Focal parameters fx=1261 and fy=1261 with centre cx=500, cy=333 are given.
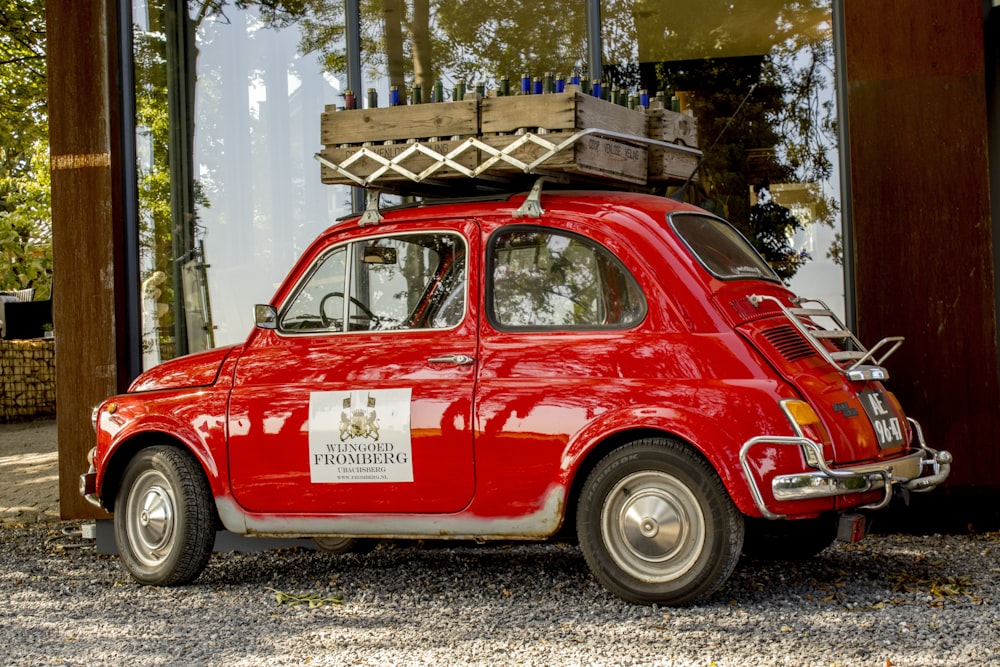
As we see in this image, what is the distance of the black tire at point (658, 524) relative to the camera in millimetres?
5086

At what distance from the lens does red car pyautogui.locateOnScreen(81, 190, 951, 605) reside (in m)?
5.13

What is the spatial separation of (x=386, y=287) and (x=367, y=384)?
0.49 metres

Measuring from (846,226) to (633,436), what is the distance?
9.92 ft

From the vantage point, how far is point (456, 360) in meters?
5.68

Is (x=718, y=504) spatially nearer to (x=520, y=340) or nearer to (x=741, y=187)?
(x=520, y=340)

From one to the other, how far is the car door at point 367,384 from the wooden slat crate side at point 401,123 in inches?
18.1

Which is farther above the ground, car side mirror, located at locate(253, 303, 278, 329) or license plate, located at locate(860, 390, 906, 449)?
car side mirror, located at locate(253, 303, 278, 329)

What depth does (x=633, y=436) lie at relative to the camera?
5.34 metres

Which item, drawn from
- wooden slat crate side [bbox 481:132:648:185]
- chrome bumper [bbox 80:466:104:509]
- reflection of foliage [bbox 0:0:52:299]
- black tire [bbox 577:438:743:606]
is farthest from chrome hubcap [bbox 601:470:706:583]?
reflection of foliage [bbox 0:0:52:299]

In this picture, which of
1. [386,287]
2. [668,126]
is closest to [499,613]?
[386,287]

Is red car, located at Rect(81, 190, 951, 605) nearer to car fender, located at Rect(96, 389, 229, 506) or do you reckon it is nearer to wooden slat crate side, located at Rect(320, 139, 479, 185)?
car fender, located at Rect(96, 389, 229, 506)

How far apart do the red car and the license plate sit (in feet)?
0.06

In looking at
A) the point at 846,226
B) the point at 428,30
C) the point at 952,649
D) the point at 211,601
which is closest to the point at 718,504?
the point at 952,649

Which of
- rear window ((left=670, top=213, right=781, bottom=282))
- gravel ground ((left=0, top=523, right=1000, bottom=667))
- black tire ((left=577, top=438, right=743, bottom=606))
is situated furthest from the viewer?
rear window ((left=670, top=213, right=781, bottom=282))
